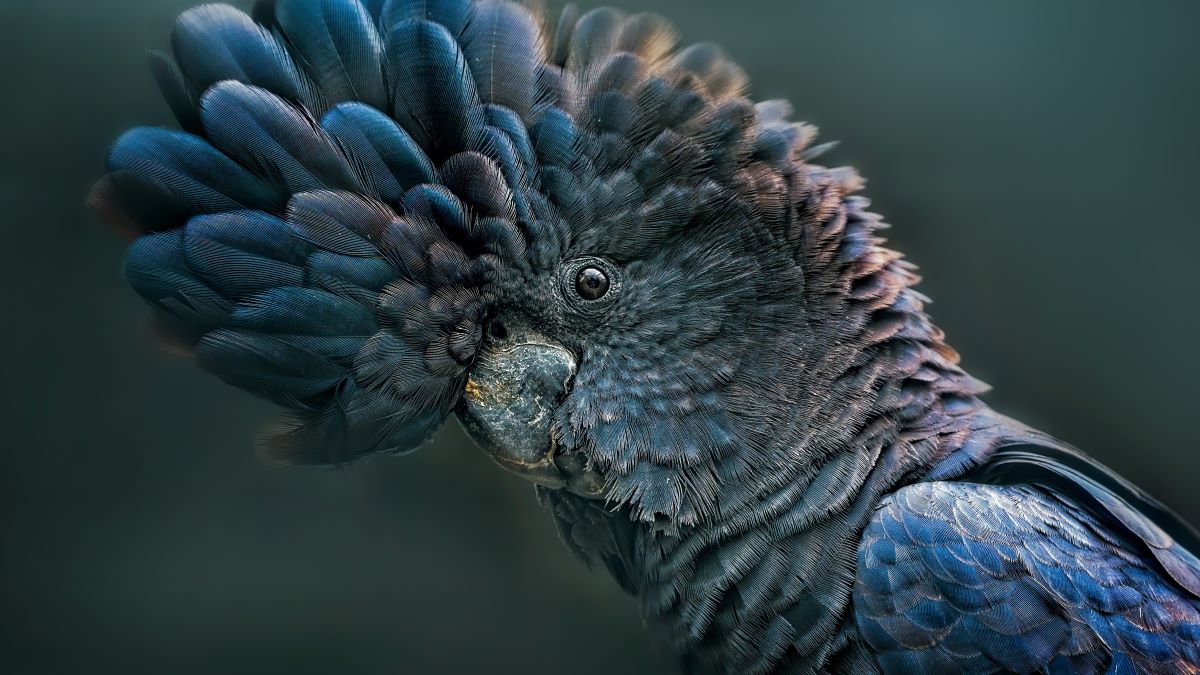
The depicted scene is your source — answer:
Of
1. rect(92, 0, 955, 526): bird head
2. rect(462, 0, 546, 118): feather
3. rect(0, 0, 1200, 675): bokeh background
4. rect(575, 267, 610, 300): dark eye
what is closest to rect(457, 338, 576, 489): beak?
rect(92, 0, 955, 526): bird head

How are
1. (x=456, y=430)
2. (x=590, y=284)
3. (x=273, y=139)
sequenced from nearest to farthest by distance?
(x=273, y=139) < (x=590, y=284) < (x=456, y=430)

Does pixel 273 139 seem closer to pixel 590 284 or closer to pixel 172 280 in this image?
pixel 172 280

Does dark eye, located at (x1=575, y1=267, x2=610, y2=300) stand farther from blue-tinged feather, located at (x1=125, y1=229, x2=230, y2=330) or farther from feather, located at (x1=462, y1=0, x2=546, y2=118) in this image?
blue-tinged feather, located at (x1=125, y1=229, x2=230, y2=330)

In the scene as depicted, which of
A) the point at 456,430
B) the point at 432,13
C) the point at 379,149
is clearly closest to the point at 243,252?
the point at 379,149

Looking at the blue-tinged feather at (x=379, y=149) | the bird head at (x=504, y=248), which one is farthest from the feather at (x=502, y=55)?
the blue-tinged feather at (x=379, y=149)

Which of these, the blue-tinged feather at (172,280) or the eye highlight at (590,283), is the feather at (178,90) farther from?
the eye highlight at (590,283)

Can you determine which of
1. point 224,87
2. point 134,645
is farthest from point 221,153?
point 134,645

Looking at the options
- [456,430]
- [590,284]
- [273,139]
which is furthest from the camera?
[456,430]
